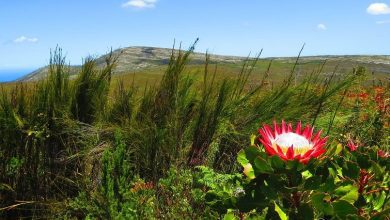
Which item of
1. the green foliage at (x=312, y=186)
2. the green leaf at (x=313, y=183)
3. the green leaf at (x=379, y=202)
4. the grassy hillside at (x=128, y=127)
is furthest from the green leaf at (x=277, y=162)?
the grassy hillside at (x=128, y=127)

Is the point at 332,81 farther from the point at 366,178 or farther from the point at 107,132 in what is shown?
the point at 366,178

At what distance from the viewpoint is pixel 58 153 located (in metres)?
4.35

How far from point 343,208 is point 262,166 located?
0.32m

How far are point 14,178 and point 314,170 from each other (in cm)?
332

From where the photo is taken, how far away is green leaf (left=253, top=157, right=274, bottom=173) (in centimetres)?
161

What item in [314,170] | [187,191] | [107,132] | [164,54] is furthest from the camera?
[164,54]

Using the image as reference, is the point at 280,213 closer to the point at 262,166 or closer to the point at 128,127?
the point at 262,166

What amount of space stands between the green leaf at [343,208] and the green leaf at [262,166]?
10.3 inches

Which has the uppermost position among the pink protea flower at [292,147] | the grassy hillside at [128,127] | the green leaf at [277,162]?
the pink protea flower at [292,147]


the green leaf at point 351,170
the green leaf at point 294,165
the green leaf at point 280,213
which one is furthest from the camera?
the green leaf at point 351,170

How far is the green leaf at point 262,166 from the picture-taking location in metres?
1.61

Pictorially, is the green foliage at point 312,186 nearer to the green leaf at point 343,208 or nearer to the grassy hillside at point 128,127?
the green leaf at point 343,208

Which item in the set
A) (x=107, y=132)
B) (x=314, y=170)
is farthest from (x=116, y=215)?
(x=314, y=170)

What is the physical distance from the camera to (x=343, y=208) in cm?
168
